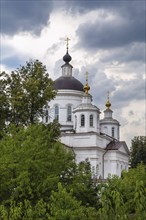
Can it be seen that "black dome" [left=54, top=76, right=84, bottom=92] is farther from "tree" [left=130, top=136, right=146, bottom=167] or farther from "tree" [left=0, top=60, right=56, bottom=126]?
"tree" [left=0, top=60, right=56, bottom=126]

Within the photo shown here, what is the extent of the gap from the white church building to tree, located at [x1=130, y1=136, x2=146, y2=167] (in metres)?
5.05

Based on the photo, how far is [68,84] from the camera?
7006 centimetres

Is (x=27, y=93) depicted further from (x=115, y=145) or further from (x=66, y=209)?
(x=115, y=145)

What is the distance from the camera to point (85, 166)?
96.1 ft

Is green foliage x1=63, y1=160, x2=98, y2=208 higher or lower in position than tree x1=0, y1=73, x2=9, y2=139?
lower

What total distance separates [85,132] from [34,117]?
85.2 feet

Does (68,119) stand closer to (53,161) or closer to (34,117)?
(34,117)

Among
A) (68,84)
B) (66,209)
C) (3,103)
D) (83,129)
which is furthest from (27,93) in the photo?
(68,84)

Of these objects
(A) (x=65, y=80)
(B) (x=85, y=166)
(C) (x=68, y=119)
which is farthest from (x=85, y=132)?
(B) (x=85, y=166)

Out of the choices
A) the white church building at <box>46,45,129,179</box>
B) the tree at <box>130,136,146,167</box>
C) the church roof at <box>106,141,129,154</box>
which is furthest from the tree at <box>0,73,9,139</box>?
the tree at <box>130,136,146,167</box>

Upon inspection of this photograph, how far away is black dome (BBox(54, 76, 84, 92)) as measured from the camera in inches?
2744

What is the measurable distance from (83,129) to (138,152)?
49.2ft

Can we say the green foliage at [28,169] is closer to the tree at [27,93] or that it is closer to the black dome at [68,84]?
the tree at [27,93]

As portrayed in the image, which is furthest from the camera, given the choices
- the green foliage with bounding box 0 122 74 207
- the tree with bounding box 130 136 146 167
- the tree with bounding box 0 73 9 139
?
the tree with bounding box 130 136 146 167
